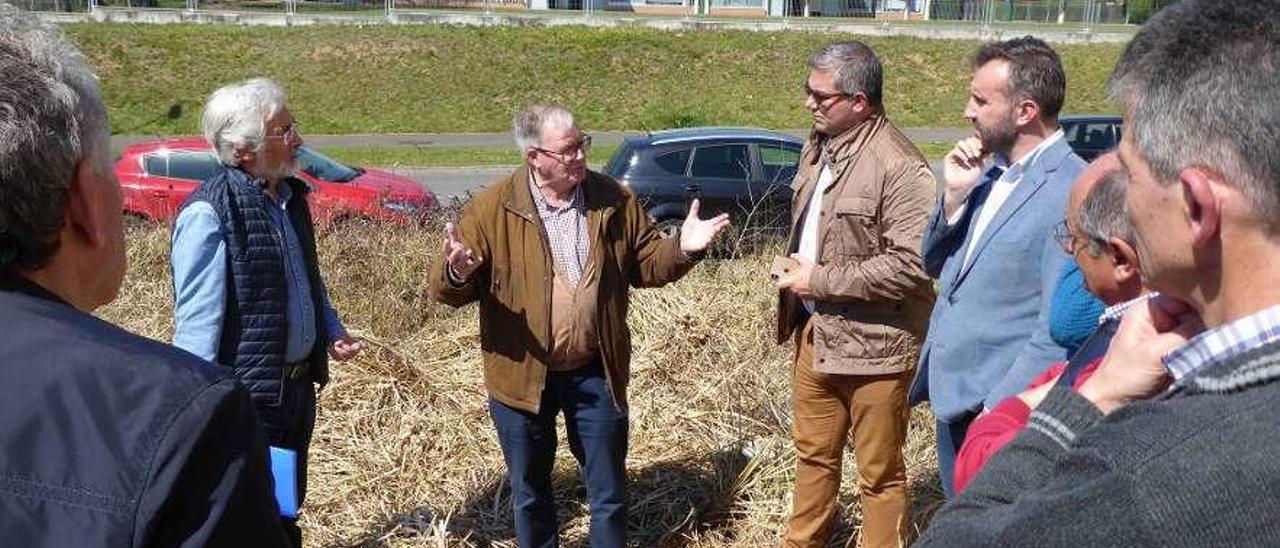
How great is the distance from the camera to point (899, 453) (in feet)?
12.2

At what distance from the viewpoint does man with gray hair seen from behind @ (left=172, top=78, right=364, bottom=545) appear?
3.11m

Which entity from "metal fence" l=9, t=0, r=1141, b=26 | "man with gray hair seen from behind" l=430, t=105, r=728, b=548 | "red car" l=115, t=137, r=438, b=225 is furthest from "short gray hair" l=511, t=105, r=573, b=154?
"metal fence" l=9, t=0, r=1141, b=26

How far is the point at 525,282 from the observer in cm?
354

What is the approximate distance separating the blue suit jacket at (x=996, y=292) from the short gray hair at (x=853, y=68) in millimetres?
644

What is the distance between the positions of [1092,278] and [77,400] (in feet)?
5.25

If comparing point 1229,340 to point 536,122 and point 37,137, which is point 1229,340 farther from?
point 536,122

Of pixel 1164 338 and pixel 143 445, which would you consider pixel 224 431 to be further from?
pixel 1164 338

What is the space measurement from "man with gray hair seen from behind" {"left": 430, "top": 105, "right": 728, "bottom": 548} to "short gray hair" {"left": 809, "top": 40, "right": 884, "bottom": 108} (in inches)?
25.4

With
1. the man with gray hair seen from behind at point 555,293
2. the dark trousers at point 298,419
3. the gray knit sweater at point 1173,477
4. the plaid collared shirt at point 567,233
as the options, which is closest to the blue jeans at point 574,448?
the man with gray hair seen from behind at point 555,293

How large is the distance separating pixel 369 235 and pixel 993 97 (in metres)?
5.17

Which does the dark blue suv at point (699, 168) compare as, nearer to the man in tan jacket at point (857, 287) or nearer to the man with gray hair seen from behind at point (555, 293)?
the man in tan jacket at point (857, 287)

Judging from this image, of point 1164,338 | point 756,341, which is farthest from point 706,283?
point 1164,338

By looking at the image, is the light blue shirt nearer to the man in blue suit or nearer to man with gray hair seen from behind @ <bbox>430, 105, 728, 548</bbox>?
man with gray hair seen from behind @ <bbox>430, 105, 728, 548</bbox>

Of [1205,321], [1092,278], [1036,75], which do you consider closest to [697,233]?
[1036,75]
